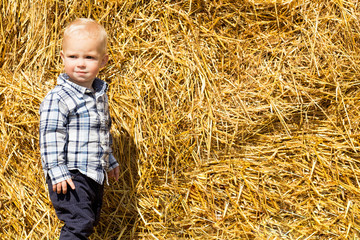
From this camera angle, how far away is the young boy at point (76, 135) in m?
2.00

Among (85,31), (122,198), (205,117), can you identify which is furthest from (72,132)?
(205,117)

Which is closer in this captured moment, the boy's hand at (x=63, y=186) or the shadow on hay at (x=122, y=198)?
the boy's hand at (x=63, y=186)

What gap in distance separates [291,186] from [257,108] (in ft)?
1.60

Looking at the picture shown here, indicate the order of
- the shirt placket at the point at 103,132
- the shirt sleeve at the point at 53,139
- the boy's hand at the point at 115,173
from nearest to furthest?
the shirt sleeve at the point at 53,139 → the shirt placket at the point at 103,132 → the boy's hand at the point at 115,173

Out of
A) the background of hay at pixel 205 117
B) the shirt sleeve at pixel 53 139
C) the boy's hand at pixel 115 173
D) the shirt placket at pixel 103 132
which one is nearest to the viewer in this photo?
the shirt sleeve at pixel 53 139

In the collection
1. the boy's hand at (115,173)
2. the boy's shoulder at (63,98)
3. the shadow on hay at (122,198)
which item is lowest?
the shadow on hay at (122,198)

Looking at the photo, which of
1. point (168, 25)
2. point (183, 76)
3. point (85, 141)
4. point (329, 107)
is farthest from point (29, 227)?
point (329, 107)

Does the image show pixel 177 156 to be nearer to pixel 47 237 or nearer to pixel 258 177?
pixel 258 177

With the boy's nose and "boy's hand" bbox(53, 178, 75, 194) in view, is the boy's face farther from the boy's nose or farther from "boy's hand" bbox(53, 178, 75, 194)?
"boy's hand" bbox(53, 178, 75, 194)

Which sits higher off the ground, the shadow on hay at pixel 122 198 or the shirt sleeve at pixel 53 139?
the shirt sleeve at pixel 53 139

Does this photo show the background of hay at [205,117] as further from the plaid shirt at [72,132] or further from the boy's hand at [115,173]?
the plaid shirt at [72,132]

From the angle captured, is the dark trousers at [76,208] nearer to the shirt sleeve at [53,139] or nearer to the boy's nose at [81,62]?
the shirt sleeve at [53,139]

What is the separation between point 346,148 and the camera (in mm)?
2518

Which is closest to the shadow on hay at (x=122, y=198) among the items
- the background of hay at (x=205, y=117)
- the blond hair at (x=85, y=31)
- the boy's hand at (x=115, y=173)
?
the background of hay at (x=205, y=117)
